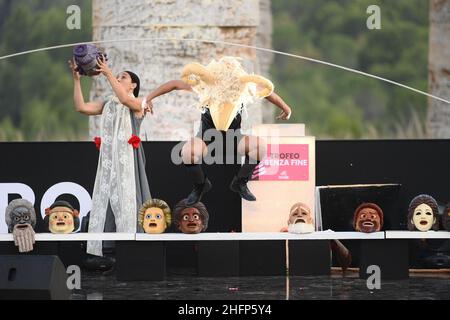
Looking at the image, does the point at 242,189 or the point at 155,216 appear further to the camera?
the point at 242,189

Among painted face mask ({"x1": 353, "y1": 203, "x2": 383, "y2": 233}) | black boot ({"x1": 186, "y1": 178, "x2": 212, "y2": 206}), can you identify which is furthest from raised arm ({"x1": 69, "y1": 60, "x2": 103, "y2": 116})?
painted face mask ({"x1": 353, "y1": 203, "x2": 383, "y2": 233})

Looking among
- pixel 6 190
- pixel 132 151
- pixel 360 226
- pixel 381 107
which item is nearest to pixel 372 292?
pixel 360 226

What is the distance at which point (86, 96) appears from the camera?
20.7 metres

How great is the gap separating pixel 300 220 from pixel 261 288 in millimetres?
576

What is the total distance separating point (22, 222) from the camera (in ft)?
29.8

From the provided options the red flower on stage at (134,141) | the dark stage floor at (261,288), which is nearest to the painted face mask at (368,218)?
the dark stage floor at (261,288)

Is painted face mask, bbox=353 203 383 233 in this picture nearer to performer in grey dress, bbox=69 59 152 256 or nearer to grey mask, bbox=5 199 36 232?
performer in grey dress, bbox=69 59 152 256

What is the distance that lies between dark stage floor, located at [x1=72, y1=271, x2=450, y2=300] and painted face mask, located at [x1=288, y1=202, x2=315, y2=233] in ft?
1.18

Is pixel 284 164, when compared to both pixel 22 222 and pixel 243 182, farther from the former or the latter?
pixel 22 222

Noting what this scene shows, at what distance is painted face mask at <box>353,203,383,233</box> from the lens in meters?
9.15

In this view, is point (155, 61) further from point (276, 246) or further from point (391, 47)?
point (391, 47)

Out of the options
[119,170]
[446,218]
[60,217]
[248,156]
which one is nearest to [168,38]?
[119,170]

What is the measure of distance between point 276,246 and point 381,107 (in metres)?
14.6

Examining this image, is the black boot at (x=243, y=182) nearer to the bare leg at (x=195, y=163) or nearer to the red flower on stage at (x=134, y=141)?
the bare leg at (x=195, y=163)
